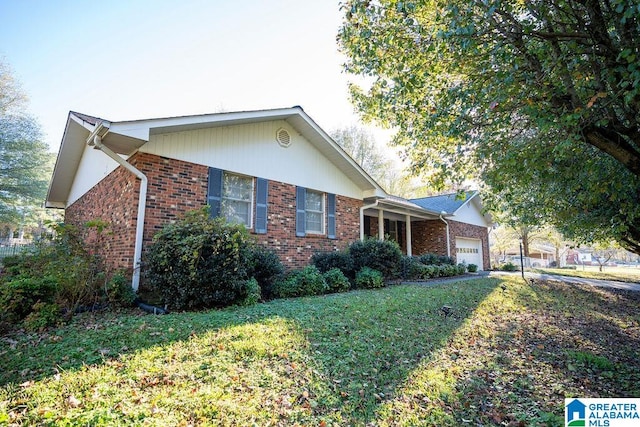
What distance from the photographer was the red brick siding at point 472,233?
17766 mm

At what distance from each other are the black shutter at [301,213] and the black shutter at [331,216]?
3.56 ft

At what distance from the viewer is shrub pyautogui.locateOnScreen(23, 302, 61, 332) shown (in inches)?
170

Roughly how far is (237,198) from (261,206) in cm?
69

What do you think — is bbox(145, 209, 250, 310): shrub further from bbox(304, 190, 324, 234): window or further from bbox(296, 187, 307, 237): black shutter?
bbox(304, 190, 324, 234): window

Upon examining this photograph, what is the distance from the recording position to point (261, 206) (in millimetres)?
8711

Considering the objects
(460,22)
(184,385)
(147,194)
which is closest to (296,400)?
(184,385)

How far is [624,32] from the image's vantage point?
3.29 meters

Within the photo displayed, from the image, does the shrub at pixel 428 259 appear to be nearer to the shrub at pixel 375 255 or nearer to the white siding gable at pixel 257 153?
the shrub at pixel 375 255

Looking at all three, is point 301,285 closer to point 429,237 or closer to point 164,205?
point 164,205

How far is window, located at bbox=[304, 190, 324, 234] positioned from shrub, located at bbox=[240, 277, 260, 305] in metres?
3.84

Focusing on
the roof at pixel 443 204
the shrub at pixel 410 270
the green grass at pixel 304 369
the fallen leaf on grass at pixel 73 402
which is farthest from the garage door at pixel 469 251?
the fallen leaf on grass at pixel 73 402

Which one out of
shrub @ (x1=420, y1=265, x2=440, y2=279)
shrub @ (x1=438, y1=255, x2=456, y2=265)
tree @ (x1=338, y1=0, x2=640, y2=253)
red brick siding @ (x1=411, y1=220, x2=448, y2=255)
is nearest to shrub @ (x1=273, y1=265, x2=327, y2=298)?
tree @ (x1=338, y1=0, x2=640, y2=253)

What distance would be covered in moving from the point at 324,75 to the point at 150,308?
639 centimetres

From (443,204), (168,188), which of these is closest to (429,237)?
(443,204)
